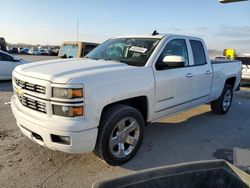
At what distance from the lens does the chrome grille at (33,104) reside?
3352 millimetres

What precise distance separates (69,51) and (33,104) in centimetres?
907

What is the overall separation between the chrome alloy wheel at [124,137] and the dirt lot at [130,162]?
0.22 meters

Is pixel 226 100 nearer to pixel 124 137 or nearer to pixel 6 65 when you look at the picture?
pixel 124 137

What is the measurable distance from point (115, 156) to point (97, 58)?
1.86 m

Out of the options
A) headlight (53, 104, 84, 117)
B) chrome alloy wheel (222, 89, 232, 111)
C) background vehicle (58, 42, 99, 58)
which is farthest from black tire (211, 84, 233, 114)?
background vehicle (58, 42, 99, 58)

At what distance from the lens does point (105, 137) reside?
3457mm

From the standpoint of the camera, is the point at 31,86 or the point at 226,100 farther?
the point at 226,100

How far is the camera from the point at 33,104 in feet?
11.5

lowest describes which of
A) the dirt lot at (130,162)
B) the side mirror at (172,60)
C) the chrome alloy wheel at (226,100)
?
the dirt lot at (130,162)

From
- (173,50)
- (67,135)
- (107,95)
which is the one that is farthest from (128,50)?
(67,135)

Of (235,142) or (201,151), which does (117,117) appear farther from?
(235,142)

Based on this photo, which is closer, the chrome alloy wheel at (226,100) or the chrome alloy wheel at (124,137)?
the chrome alloy wheel at (124,137)

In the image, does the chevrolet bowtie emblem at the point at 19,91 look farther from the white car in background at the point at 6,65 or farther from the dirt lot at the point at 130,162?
the white car in background at the point at 6,65

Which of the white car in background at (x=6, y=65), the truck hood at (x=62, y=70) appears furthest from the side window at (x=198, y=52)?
the white car in background at (x=6, y=65)
